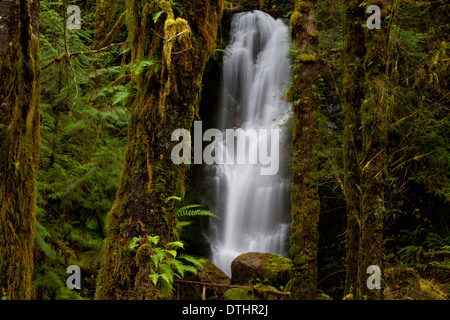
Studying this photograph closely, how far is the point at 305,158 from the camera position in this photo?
20.7 ft

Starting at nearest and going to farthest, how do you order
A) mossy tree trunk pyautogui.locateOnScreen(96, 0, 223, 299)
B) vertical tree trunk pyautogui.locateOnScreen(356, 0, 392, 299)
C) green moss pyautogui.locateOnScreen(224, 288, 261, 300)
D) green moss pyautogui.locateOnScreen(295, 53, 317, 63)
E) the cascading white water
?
mossy tree trunk pyautogui.locateOnScreen(96, 0, 223, 299)
vertical tree trunk pyautogui.locateOnScreen(356, 0, 392, 299)
green moss pyautogui.locateOnScreen(295, 53, 317, 63)
green moss pyautogui.locateOnScreen(224, 288, 261, 300)
the cascading white water

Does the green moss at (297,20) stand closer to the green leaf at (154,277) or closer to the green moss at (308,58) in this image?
the green moss at (308,58)

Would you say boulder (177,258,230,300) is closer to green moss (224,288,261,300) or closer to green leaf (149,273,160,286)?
green moss (224,288,261,300)

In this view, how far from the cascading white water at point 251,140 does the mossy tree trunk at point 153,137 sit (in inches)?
315

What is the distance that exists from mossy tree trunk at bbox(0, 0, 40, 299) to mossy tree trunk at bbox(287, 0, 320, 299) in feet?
13.7

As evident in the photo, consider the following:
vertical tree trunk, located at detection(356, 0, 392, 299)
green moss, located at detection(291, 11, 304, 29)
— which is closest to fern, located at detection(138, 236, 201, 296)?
vertical tree trunk, located at detection(356, 0, 392, 299)

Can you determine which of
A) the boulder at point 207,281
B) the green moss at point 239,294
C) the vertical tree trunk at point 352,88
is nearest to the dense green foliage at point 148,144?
the vertical tree trunk at point 352,88

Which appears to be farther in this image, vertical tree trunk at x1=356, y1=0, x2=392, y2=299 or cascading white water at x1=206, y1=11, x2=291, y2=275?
cascading white water at x1=206, y1=11, x2=291, y2=275

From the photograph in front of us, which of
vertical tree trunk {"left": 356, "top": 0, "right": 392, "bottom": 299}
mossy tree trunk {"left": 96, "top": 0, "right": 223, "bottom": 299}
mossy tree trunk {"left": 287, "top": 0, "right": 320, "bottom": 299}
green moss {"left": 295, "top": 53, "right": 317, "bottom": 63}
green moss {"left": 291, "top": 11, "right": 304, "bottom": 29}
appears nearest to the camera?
mossy tree trunk {"left": 96, "top": 0, "right": 223, "bottom": 299}

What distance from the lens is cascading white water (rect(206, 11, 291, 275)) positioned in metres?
13.2

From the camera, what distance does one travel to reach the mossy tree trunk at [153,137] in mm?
3045

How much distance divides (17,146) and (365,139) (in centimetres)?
500
